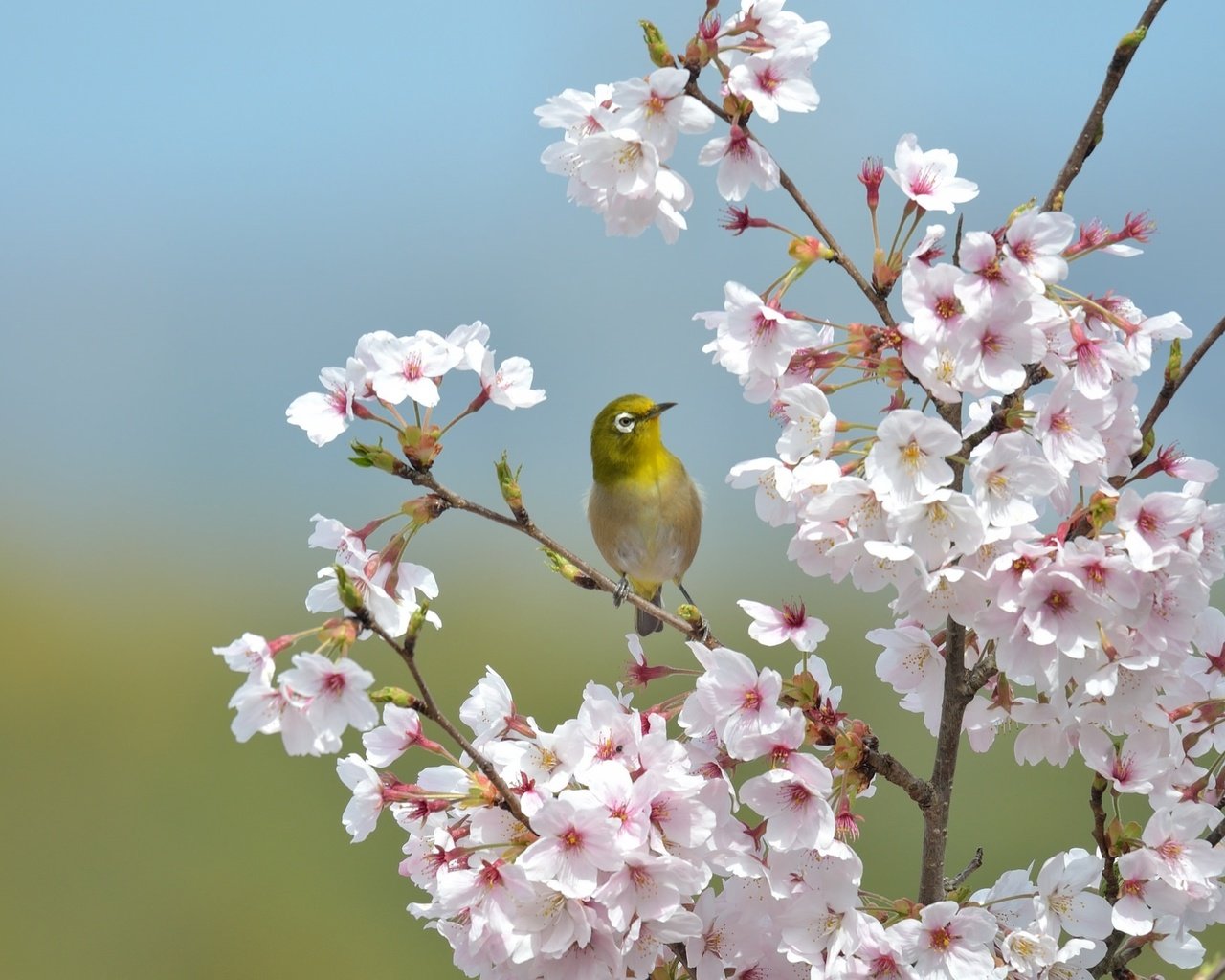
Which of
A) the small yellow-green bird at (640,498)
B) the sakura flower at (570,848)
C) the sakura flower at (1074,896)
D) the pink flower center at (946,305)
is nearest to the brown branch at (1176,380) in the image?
the pink flower center at (946,305)

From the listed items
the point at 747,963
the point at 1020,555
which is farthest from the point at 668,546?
the point at 1020,555

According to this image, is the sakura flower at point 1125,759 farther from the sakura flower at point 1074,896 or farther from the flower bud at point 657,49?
the flower bud at point 657,49

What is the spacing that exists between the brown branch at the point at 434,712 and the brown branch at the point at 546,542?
225mm

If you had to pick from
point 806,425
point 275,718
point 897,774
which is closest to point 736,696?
point 897,774

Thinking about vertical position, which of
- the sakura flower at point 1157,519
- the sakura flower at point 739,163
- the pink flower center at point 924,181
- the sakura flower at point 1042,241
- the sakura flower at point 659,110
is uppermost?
the sakura flower at point 659,110

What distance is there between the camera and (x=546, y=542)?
1.77 meters

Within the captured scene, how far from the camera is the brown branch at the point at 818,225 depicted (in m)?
1.57

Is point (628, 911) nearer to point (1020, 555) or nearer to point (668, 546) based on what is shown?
point (1020, 555)

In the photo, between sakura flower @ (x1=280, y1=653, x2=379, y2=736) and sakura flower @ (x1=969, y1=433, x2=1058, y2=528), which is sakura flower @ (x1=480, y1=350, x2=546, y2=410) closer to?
sakura flower @ (x1=280, y1=653, x2=379, y2=736)

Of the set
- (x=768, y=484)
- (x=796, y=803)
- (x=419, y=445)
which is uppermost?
(x=419, y=445)

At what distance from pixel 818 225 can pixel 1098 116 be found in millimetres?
408

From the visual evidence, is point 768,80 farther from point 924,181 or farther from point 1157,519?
point 1157,519

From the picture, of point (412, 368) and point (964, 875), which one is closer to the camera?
point (412, 368)

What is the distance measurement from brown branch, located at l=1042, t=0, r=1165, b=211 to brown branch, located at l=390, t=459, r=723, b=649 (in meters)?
0.79
